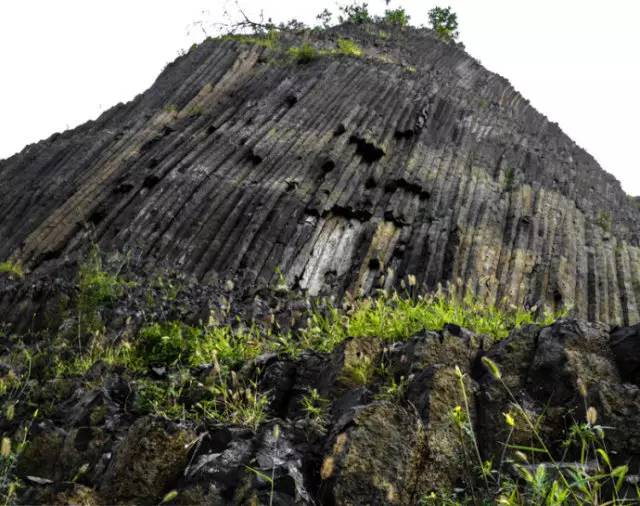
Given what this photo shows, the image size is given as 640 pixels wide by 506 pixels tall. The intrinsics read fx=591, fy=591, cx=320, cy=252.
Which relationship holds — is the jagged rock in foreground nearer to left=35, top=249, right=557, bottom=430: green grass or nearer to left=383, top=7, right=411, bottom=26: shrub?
left=35, top=249, right=557, bottom=430: green grass

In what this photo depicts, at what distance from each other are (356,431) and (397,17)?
2937 cm

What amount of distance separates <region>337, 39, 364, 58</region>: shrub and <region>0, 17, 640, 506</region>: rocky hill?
0.35 feet

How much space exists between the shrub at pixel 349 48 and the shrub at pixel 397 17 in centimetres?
763

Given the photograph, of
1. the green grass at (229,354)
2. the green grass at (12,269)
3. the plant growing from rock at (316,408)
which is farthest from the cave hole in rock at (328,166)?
the plant growing from rock at (316,408)

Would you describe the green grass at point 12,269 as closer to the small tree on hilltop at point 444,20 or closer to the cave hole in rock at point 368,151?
the cave hole in rock at point 368,151

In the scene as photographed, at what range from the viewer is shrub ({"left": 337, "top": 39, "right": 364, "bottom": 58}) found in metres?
20.6

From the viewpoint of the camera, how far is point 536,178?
15688mm

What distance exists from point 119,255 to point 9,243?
3648 mm

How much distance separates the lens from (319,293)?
1098 cm

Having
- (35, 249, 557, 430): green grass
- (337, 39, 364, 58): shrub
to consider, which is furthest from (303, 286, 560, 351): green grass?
(337, 39, 364, 58): shrub

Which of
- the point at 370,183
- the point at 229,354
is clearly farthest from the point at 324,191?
the point at 229,354

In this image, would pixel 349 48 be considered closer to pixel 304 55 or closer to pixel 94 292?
pixel 304 55

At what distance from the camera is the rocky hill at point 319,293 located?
3.48 m

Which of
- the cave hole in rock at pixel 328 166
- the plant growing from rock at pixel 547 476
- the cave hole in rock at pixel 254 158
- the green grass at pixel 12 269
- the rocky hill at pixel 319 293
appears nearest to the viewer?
the plant growing from rock at pixel 547 476
